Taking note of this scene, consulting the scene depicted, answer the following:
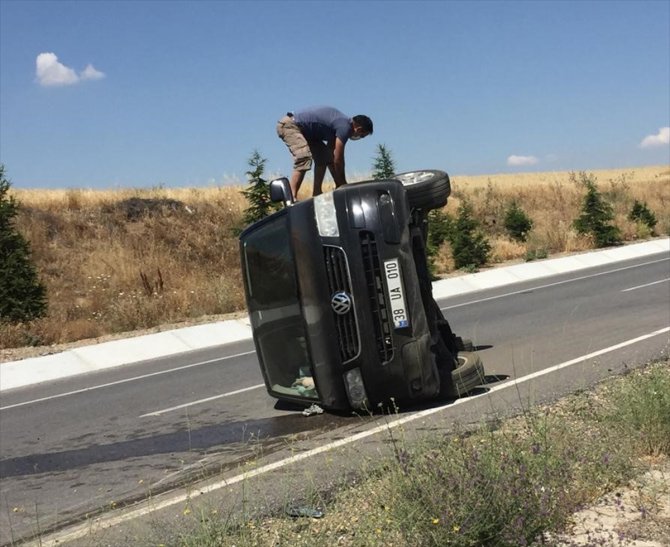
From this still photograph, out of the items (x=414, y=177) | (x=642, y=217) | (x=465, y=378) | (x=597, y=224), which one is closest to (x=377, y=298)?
(x=465, y=378)

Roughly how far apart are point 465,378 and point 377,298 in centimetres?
136

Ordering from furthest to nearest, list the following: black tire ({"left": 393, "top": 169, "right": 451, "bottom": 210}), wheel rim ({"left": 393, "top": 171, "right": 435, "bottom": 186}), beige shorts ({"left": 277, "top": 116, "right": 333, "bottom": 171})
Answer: beige shorts ({"left": 277, "top": 116, "right": 333, "bottom": 171}), wheel rim ({"left": 393, "top": 171, "right": 435, "bottom": 186}), black tire ({"left": 393, "top": 169, "right": 451, "bottom": 210})

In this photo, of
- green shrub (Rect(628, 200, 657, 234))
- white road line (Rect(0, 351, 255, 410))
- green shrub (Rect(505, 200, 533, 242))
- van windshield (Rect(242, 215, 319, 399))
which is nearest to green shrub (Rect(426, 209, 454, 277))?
green shrub (Rect(505, 200, 533, 242))

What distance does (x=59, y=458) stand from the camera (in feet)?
24.3

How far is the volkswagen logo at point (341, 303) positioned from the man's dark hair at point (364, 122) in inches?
87.2

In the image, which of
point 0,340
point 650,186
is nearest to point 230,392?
point 0,340

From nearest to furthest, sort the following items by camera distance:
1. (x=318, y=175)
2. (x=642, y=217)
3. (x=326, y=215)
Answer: (x=326, y=215)
(x=318, y=175)
(x=642, y=217)

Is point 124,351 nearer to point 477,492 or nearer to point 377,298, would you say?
point 377,298

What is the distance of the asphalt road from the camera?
623 centimetres

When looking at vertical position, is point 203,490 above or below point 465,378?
below

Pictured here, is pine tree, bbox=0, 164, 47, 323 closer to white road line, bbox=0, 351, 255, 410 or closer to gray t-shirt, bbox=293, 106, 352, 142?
white road line, bbox=0, 351, 255, 410

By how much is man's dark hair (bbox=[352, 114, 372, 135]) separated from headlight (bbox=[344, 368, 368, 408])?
2717mm

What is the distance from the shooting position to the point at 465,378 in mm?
7461

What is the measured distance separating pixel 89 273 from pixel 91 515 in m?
20.4
